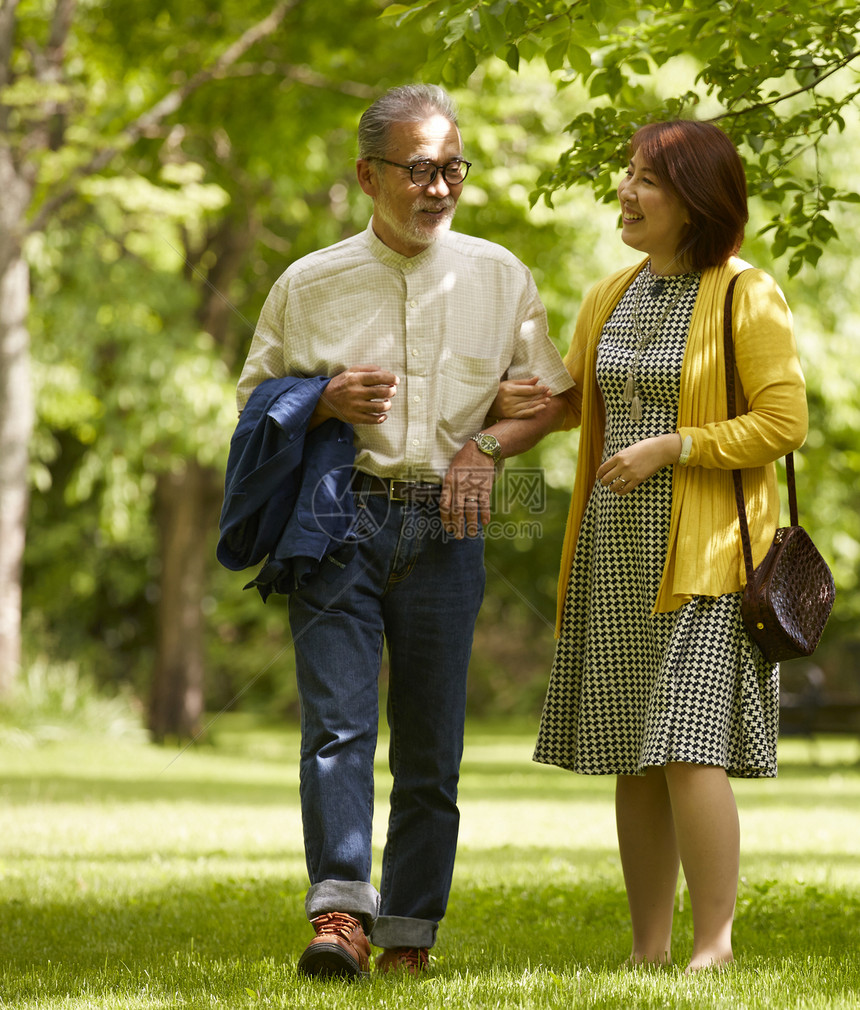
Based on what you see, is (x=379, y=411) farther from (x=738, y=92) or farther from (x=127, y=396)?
(x=127, y=396)

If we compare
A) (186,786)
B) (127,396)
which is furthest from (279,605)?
(186,786)

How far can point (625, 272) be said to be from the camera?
3844 millimetres

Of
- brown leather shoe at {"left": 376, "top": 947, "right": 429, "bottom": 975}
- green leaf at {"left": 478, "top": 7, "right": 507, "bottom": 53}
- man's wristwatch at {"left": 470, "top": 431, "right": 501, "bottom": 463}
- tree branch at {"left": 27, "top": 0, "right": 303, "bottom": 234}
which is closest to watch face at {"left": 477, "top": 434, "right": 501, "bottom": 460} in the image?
man's wristwatch at {"left": 470, "top": 431, "right": 501, "bottom": 463}

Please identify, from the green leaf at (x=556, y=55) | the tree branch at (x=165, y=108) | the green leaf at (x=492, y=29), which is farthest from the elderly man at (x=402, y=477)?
the tree branch at (x=165, y=108)

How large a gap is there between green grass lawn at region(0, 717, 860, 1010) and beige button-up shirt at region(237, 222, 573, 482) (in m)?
1.37

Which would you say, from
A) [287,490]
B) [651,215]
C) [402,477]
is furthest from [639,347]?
[287,490]

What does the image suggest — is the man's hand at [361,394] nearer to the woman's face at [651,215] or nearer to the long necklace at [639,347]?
the long necklace at [639,347]

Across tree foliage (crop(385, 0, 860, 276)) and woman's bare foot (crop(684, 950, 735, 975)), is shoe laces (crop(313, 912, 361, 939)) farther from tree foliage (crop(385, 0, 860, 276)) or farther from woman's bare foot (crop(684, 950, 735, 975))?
tree foliage (crop(385, 0, 860, 276))

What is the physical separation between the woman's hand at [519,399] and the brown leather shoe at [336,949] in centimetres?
141

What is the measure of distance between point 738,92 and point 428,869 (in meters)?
2.56

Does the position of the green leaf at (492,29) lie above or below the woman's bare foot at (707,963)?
above

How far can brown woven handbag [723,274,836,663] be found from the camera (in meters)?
3.30

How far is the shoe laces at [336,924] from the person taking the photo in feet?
10.9

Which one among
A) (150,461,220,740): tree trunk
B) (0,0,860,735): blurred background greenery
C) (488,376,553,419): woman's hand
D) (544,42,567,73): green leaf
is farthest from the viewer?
(150,461,220,740): tree trunk
